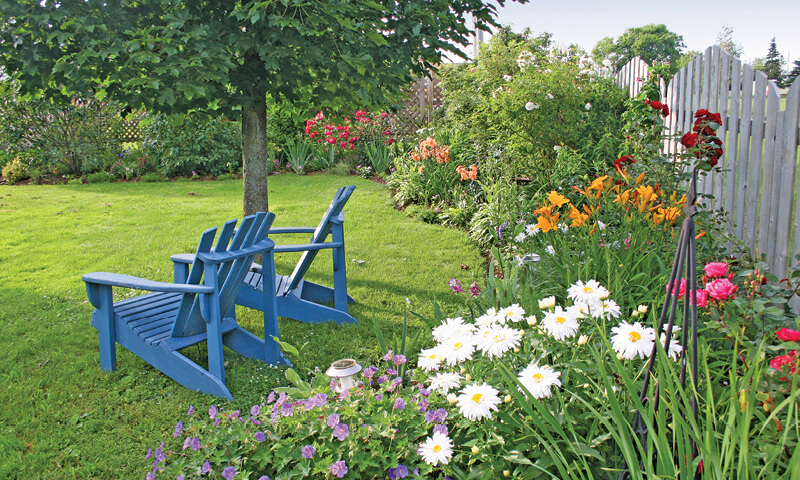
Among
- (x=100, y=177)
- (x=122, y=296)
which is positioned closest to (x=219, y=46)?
(x=122, y=296)

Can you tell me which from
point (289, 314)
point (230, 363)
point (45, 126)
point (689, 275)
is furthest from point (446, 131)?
point (45, 126)

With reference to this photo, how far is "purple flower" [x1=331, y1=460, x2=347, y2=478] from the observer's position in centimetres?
144

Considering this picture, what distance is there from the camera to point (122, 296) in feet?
13.6

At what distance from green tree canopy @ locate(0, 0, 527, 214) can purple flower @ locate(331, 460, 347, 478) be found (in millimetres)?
2457

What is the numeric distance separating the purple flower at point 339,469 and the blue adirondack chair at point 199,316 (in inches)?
49.2

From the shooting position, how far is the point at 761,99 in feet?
10.1

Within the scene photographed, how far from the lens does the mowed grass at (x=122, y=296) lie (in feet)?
7.70

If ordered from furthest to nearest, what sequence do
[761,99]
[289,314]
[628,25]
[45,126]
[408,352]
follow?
[628,25] → [45,126] → [289,314] → [761,99] → [408,352]

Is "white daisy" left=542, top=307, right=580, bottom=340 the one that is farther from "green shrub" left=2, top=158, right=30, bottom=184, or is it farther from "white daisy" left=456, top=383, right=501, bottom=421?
"green shrub" left=2, top=158, right=30, bottom=184

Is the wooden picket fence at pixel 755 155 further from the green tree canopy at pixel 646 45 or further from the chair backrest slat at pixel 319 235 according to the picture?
the green tree canopy at pixel 646 45

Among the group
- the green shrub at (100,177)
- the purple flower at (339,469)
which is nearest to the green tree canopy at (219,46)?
the purple flower at (339,469)

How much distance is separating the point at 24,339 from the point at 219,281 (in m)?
1.64

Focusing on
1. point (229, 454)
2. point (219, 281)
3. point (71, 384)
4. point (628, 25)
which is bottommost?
point (71, 384)

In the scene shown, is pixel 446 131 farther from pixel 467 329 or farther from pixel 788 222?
pixel 467 329
